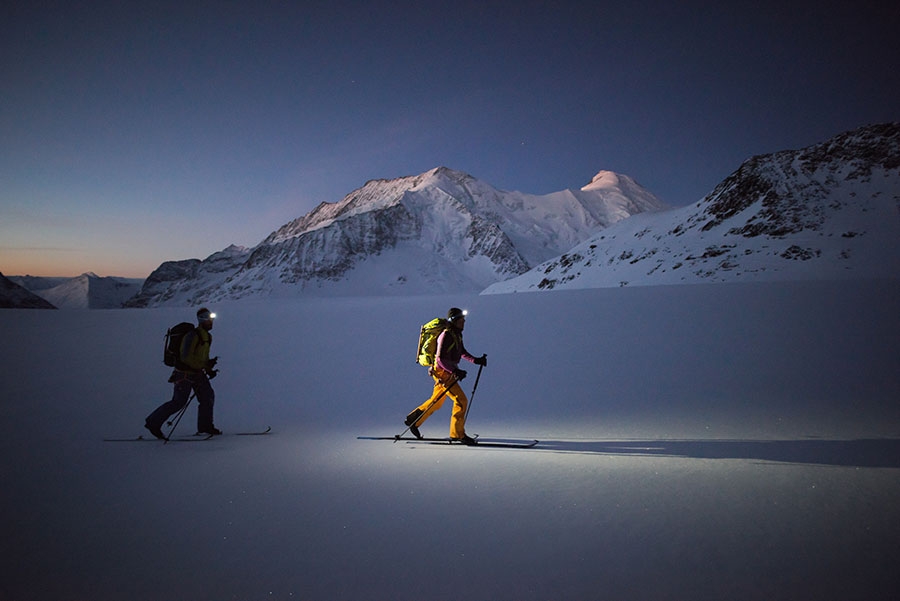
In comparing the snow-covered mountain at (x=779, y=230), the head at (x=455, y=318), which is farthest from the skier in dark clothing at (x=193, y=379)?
the snow-covered mountain at (x=779, y=230)

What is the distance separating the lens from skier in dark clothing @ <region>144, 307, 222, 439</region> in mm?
7809

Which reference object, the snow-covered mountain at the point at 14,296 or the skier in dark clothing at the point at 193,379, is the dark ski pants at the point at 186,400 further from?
the snow-covered mountain at the point at 14,296

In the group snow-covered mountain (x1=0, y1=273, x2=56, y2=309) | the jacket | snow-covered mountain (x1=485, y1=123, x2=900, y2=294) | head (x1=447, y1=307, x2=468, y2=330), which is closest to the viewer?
the jacket

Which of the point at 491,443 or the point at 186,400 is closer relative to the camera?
the point at 491,443

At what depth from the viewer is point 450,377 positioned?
740 centimetres

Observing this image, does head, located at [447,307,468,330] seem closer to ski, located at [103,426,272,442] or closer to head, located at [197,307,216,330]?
ski, located at [103,426,272,442]

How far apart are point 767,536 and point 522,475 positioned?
92.3 inches

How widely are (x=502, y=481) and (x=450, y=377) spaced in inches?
108

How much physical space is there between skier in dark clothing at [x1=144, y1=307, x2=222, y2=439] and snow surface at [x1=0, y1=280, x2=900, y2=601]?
1.78 ft

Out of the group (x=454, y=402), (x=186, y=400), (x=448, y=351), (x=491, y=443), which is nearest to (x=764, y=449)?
(x=491, y=443)

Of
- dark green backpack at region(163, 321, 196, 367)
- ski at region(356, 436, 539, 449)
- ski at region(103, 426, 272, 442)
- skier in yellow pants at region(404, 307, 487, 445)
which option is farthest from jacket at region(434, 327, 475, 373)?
dark green backpack at region(163, 321, 196, 367)

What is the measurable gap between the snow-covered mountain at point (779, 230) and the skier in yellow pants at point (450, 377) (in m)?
45.4

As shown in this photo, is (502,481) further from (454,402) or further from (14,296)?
(14,296)

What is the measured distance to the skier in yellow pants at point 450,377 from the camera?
24.0 ft
